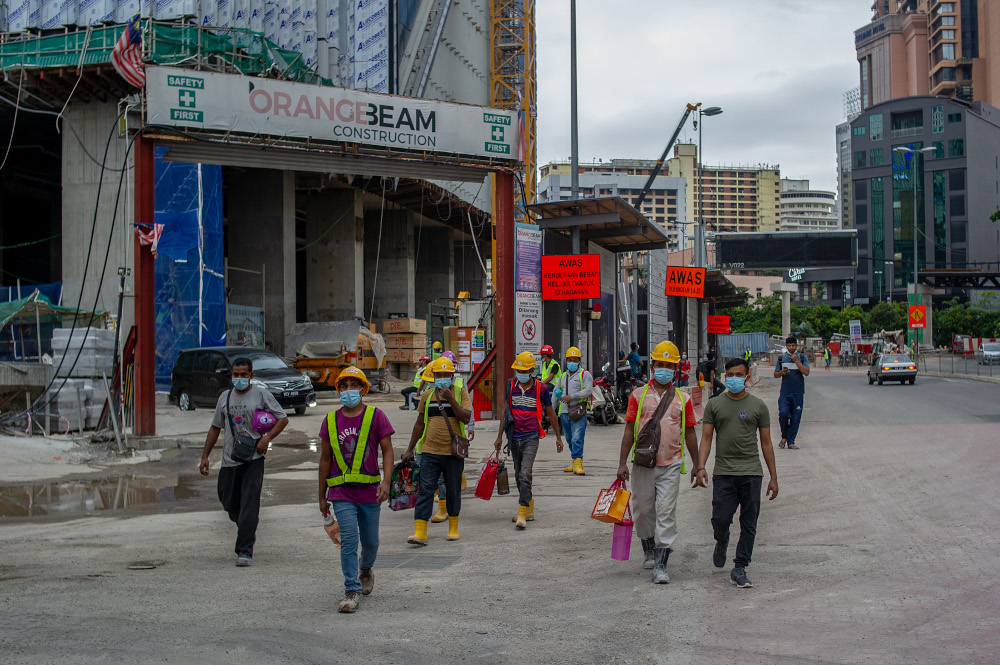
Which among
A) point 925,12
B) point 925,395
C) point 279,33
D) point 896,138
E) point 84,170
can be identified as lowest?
point 925,395

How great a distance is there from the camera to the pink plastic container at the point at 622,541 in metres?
7.02

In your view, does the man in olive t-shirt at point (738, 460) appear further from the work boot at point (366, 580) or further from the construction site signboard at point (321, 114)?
the construction site signboard at point (321, 114)

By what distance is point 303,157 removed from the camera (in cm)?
1762

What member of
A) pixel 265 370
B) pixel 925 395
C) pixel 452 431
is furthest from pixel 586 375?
pixel 925 395

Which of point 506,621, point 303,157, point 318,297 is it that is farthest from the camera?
point 318,297

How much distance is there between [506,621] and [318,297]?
34.6 m

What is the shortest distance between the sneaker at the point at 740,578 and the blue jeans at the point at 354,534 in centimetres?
260

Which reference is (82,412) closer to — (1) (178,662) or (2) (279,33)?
(1) (178,662)

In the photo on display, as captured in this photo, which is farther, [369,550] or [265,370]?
[265,370]

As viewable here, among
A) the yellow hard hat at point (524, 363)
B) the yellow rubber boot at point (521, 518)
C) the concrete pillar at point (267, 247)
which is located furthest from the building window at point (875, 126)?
the yellow rubber boot at point (521, 518)

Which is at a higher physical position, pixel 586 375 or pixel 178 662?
pixel 586 375

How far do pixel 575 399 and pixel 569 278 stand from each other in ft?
24.2

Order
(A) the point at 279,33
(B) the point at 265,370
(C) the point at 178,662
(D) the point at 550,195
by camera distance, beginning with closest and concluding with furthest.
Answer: (C) the point at 178,662 < (B) the point at 265,370 < (A) the point at 279,33 < (D) the point at 550,195

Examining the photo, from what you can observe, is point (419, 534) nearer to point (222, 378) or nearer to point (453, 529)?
point (453, 529)
